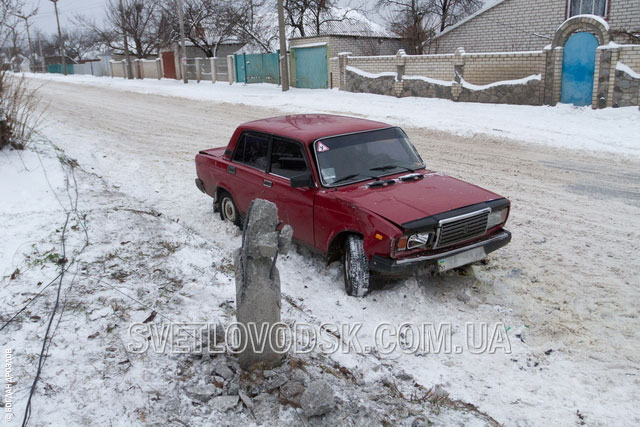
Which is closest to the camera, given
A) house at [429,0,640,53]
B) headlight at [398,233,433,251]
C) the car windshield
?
headlight at [398,233,433,251]

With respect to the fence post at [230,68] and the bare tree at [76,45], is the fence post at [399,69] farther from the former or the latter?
the bare tree at [76,45]

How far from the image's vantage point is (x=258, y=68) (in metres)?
31.9

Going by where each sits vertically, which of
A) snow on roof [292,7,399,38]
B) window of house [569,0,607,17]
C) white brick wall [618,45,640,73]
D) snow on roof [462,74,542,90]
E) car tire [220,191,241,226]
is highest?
snow on roof [292,7,399,38]

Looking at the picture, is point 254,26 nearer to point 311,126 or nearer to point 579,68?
point 579,68

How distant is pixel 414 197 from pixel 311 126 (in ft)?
5.67

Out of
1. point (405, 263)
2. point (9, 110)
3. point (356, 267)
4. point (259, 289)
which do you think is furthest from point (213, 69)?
point (259, 289)

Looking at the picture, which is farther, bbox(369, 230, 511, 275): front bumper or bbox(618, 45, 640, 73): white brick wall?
bbox(618, 45, 640, 73): white brick wall

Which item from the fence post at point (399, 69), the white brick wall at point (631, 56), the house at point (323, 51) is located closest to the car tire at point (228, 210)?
the white brick wall at point (631, 56)

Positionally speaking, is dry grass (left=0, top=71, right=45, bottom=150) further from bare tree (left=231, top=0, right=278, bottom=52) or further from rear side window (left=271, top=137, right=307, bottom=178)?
bare tree (left=231, top=0, right=278, bottom=52)

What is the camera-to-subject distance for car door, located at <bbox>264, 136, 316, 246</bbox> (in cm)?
561

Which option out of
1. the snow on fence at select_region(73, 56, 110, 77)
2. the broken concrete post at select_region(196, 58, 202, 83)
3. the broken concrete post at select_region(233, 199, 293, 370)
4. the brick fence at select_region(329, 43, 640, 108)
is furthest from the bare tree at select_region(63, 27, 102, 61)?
the broken concrete post at select_region(233, 199, 293, 370)

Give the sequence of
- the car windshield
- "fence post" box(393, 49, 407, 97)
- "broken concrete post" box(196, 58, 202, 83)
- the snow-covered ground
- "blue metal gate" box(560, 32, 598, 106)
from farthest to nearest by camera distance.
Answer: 1. "broken concrete post" box(196, 58, 202, 83)
2. "fence post" box(393, 49, 407, 97)
3. "blue metal gate" box(560, 32, 598, 106)
4. the snow-covered ground
5. the car windshield

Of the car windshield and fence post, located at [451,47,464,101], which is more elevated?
fence post, located at [451,47,464,101]

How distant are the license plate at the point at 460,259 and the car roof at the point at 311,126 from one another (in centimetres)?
192
